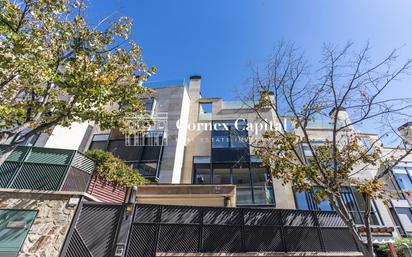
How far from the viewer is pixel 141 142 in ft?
53.8

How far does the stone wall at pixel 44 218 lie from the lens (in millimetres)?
7616

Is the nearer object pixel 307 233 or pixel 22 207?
pixel 22 207

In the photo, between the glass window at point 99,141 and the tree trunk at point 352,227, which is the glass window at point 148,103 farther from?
the tree trunk at point 352,227

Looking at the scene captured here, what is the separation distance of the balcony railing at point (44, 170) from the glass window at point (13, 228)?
100 centimetres

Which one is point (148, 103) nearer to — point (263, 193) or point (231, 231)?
point (263, 193)

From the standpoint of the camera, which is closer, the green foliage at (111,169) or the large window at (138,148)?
the green foliage at (111,169)

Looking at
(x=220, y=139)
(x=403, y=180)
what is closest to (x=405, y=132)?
(x=220, y=139)

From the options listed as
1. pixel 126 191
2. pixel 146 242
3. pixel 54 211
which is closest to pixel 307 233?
pixel 146 242

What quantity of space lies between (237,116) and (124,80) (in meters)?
13.0

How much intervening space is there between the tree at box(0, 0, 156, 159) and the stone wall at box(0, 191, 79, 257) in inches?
106

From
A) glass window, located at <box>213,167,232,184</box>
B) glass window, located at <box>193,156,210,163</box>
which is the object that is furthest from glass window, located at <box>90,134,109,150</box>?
glass window, located at <box>213,167,232,184</box>

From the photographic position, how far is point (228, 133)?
61.2 feet

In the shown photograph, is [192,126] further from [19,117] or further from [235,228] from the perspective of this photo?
[19,117]

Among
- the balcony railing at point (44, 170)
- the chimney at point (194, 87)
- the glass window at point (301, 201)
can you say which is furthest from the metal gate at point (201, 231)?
the chimney at point (194, 87)
